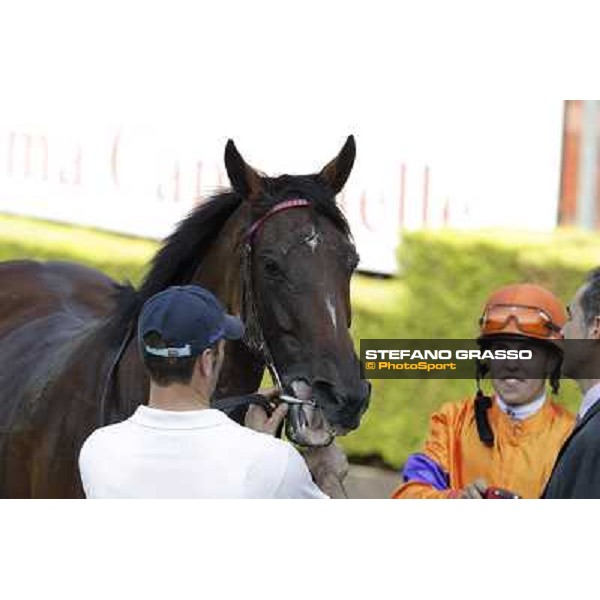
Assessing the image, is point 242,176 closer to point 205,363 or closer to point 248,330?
point 248,330

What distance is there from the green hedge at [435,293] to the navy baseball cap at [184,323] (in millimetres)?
3415

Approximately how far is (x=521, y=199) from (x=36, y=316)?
225 centimetres

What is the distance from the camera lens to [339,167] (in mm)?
4629

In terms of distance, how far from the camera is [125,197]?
710 centimetres

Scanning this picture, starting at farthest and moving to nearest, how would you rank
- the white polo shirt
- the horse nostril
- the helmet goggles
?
the helmet goggles
the horse nostril
the white polo shirt

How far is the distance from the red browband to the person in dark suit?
877 mm

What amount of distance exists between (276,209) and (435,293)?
8.08 ft

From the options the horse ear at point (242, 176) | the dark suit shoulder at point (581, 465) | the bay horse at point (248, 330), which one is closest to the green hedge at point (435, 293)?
the bay horse at point (248, 330)

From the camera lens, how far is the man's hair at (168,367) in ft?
10.3

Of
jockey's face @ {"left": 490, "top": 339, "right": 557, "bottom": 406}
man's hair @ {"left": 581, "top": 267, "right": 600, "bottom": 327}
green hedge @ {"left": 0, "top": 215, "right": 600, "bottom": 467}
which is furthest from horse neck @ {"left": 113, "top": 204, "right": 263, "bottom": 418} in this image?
green hedge @ {"left": 0, "top": 215, "right": 600, "bottom": 467}

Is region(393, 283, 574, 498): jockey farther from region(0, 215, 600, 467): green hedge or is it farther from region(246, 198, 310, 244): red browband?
region(0, 215, 600, 467): green hedge

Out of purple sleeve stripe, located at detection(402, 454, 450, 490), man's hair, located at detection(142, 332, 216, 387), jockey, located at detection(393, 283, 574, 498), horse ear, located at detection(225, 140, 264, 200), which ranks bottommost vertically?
purple sleeve stripe, located at detection(402, 454, 450, 490)

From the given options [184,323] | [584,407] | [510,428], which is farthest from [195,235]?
[184,323]

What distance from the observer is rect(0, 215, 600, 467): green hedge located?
6664 millimetres
